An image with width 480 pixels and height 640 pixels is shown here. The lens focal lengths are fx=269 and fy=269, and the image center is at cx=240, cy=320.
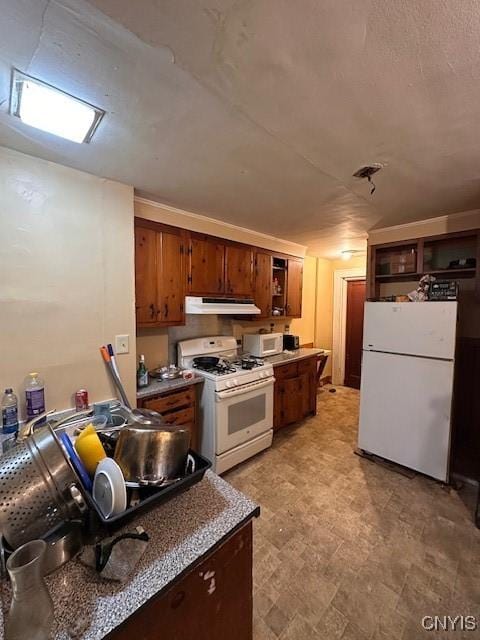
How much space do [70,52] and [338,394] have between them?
4.73m

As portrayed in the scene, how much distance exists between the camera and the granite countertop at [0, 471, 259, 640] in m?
0.55

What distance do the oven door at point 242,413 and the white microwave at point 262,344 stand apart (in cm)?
46

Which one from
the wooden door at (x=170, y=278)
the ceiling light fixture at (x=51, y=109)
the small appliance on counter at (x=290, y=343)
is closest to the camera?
the ceiling light fixture at (x=51, y=109)

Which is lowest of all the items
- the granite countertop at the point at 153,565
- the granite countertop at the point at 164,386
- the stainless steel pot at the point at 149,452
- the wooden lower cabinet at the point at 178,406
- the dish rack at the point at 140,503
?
the wooden lower cabinet at the point at 178,406

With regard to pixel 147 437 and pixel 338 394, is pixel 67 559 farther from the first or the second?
pixel 338 394

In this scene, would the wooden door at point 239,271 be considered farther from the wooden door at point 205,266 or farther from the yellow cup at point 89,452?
the yellow cup at point 89,452

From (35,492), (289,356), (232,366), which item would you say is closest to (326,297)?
(289,356)

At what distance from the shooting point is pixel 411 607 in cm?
135

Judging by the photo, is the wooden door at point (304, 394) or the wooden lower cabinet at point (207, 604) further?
the wooden door at point (304, 394)

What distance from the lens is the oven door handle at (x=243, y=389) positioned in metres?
2.30

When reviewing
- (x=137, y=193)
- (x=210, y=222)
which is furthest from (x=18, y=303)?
(x=210, y=222)

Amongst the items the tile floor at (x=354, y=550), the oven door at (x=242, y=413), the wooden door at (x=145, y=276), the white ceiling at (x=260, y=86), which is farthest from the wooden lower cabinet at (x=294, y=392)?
the white ceiling at (x=260, y=86)

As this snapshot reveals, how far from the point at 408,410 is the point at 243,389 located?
4.83 feet

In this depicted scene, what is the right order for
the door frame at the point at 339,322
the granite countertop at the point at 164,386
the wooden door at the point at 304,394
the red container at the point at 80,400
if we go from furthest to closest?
the door frame at the point at 339,322
the wooden door at the point at 304,394
the granite countertop at the point at 164,386
the red container at the point at 80,400
